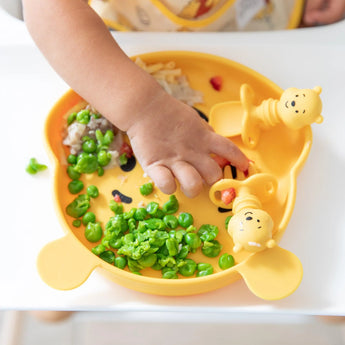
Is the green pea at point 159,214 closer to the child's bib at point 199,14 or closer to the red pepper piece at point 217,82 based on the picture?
the red pepper piece at point 217,82

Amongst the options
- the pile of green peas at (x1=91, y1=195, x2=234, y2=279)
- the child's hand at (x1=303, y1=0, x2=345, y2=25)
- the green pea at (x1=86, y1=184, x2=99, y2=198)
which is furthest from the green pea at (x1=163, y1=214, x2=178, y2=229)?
the child's hand at (x1=303, y1=0, x2=345, y2=25)

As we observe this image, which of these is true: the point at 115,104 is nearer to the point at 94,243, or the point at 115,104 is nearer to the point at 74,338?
the point at 94,243

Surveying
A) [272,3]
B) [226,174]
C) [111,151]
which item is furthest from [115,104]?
[272,3]

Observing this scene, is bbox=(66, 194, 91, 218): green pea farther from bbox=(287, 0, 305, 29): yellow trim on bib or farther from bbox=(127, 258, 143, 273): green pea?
bbox=(287, 0, 305, 29): yellow trim on bib

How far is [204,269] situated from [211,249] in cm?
3

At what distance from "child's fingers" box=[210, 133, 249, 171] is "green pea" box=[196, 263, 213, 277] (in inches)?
5.9

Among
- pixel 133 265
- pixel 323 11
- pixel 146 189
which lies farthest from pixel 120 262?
pixel 323 11

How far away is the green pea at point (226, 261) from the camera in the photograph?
611 mm

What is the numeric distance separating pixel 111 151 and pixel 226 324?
0.28 meters

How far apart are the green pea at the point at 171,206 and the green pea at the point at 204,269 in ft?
0.29

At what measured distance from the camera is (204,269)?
24.0 inches

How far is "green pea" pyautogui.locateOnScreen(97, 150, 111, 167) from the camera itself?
2.27 ft

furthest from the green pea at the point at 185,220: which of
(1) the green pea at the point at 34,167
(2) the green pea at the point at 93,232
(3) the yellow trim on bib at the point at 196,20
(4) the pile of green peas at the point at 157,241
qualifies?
(3) the yellow trim on bib at the point at 196,20

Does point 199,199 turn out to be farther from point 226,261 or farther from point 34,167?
point 34,167
